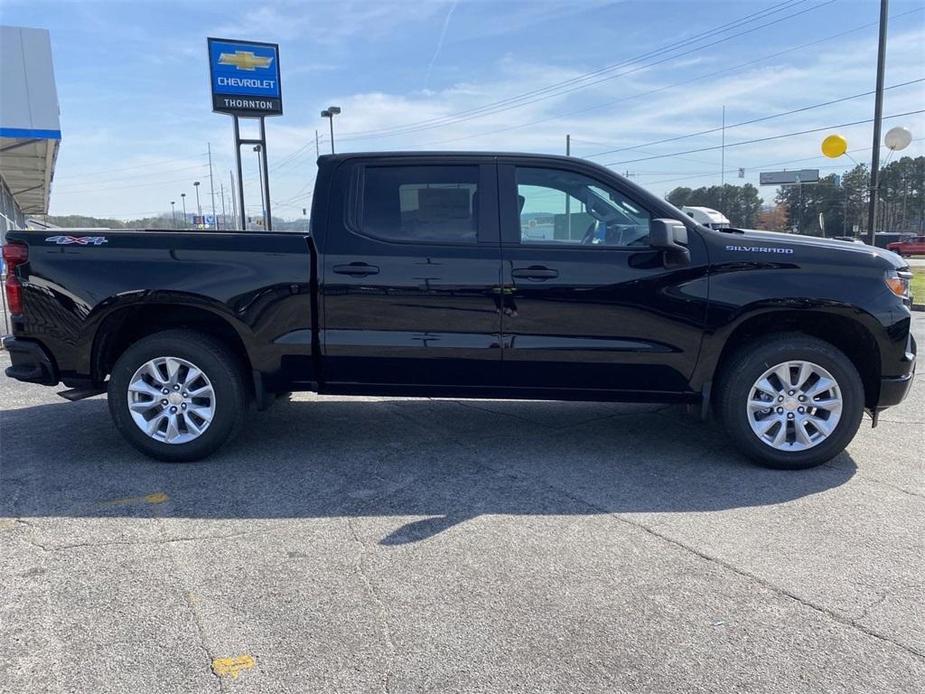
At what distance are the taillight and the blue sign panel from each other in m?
12.6

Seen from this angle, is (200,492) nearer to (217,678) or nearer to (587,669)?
(217,678)

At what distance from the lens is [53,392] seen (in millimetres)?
6820

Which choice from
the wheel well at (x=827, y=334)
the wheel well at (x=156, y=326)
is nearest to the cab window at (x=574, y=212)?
the wheel well at (x=827, y=334)

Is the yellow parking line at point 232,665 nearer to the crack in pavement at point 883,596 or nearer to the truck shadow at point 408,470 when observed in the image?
the truck shadow at point 408,470

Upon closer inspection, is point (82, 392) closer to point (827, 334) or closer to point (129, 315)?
point (129, 315)

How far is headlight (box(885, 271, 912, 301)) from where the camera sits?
4.49m

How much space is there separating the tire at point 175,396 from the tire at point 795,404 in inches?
128

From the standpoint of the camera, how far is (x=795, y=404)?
4543 millimetres

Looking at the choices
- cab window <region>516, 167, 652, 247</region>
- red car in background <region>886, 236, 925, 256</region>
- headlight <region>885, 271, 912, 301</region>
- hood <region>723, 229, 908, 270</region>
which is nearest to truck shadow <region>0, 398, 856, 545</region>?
headlight <region>885, 271, 912, 301</region>

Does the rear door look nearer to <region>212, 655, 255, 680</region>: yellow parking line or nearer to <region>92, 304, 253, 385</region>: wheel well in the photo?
<region>92, 304, 253, 385</region>: wheel well

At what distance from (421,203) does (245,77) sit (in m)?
13.6

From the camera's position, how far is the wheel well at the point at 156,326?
4773 millimetres

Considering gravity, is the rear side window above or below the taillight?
above

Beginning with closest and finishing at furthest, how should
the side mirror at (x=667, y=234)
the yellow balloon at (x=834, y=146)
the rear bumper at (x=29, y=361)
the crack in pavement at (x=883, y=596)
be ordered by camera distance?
the crack in pavement at (x=883, y=596), the side mirror at (x=667, y=234), the rear bumper at (x=29, y=361), the yellow balloon at (x=834, y=146)
